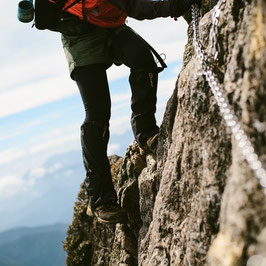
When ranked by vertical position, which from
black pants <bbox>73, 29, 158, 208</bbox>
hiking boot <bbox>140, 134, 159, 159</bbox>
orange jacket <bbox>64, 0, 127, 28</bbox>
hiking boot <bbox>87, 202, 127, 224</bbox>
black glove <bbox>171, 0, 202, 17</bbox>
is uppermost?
orange jacket <bbox>64, 0, 127, 28</bbox>

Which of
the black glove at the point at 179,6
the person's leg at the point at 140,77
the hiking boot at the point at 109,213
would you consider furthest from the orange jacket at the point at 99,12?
the hiking boot at the point at 109,213

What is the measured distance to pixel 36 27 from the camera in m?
5.86

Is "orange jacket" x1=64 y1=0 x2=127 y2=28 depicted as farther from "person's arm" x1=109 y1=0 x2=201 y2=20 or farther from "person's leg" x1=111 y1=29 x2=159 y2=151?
"person's arm" x1=109 y1=0 x2=201 y2=20

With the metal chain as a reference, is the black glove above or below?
above

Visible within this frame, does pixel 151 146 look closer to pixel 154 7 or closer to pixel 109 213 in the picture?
pixel 109 213

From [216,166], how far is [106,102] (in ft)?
11.4

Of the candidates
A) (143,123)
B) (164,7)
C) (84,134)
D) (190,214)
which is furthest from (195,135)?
(84,134)

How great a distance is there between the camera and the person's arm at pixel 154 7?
476 centimetres

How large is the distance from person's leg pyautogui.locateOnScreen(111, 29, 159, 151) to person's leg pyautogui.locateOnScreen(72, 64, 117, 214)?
56cm

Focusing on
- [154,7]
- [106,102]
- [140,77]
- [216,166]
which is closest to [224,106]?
[216,166]

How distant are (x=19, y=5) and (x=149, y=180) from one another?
4.25m

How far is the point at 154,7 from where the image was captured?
4855 millimetres

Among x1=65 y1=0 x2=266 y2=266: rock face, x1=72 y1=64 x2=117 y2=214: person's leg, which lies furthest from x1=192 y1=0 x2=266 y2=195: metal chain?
x1=72 y1=64 x2=117 y2=214: person's leg

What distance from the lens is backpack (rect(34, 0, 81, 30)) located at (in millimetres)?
5719
